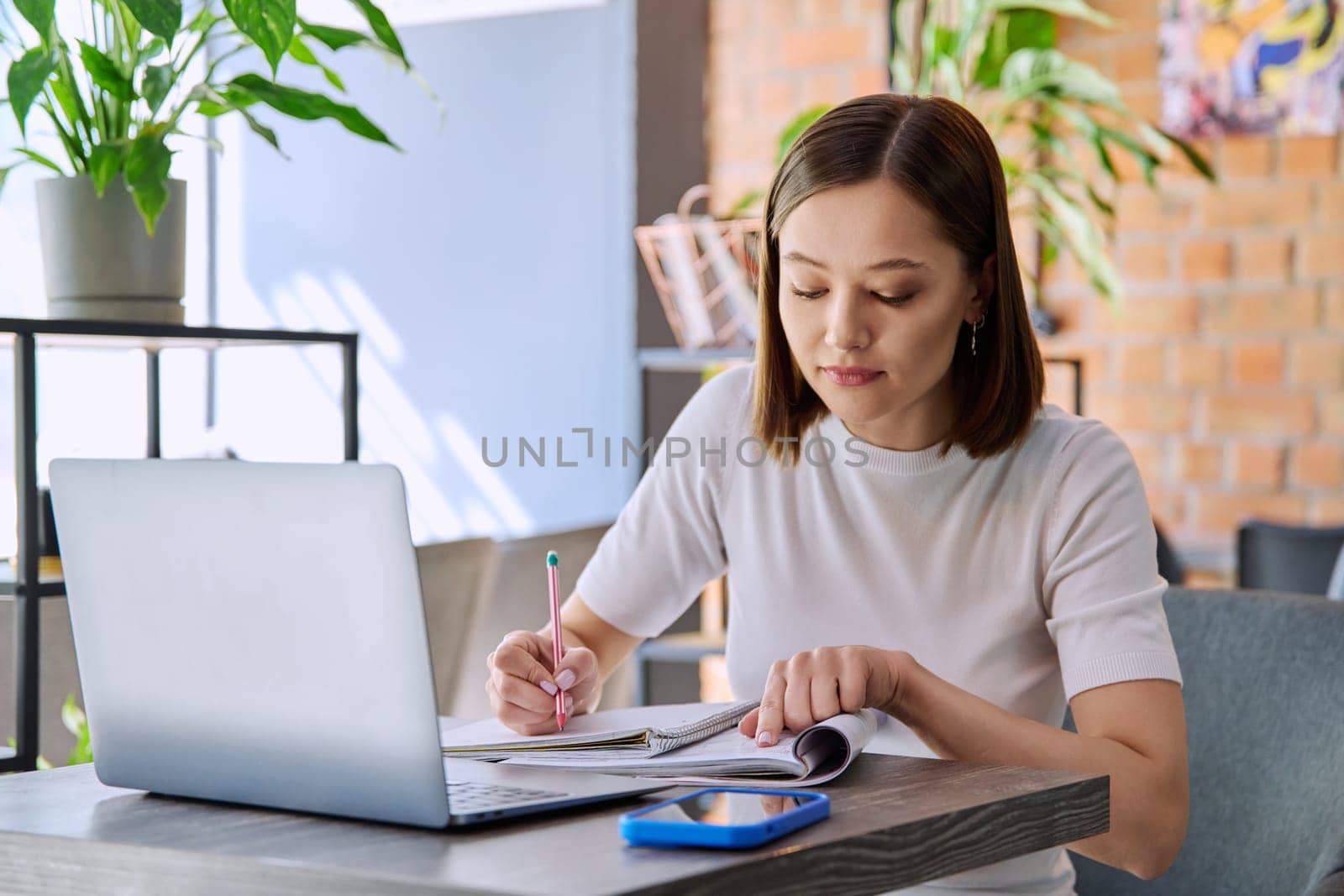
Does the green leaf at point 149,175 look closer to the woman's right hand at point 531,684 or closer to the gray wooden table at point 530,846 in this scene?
the woman's right hand at point 531,684

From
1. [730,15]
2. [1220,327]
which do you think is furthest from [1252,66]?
[730,15]

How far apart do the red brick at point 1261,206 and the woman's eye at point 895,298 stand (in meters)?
2.04

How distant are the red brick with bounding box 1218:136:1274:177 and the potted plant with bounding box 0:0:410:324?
197 centimetres

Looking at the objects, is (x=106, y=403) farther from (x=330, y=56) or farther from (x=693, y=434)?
(x=693, y=434)

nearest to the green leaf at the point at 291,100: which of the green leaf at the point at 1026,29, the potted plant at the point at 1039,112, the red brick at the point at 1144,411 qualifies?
the potted plant at the point at 1039,112

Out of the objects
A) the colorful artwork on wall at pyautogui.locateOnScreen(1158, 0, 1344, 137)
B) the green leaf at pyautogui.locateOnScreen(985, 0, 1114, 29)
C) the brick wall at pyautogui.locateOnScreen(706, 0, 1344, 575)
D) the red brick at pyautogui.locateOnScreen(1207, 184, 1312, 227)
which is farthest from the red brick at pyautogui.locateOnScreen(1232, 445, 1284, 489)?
the green leaf at pyautogui.locateOnScreen(985, 0, 1114, 29)

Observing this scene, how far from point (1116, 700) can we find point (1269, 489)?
6.65 feet

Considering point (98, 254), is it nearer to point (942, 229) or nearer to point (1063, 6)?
point (942, 229)

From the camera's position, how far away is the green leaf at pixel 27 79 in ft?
4.68

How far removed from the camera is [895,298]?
1.21 m

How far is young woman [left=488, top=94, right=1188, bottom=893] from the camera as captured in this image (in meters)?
1.12

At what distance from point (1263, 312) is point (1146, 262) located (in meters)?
0.26

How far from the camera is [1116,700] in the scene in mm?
1135

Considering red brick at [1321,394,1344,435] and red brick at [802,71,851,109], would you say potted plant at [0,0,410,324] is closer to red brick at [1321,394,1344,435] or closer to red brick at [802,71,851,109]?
red brick at [802,71,851,109]
